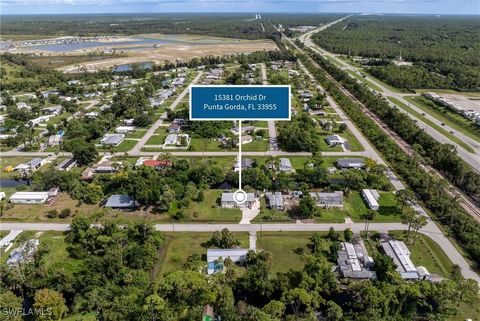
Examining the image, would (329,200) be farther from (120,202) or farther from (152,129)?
(152,129)

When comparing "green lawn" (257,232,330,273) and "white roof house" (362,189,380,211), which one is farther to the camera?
"white roof house" (362,189,380,211)

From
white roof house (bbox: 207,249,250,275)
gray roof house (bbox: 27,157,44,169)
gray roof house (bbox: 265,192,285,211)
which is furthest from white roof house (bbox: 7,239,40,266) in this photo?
gray roof house (bbox: 265,192,285,211)

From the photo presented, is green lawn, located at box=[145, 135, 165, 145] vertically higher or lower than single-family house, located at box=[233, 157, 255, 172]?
higher

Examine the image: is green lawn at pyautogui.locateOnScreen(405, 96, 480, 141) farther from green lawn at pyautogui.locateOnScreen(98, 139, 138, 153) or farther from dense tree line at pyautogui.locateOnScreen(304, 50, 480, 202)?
green lawn at pyautogui.locateOnScreen(98, 139, 138, 153)

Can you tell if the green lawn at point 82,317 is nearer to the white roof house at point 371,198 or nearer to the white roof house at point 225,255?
the white roof house at point 225,255

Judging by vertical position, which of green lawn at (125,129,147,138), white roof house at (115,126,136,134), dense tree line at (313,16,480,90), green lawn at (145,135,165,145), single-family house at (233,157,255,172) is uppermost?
dense tree line at (313,16,480,90)

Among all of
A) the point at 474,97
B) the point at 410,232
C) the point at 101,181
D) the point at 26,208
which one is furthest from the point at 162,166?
the point at 474,97

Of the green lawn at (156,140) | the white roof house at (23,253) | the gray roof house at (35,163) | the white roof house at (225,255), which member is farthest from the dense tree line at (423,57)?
the white roof house at (23,253)
